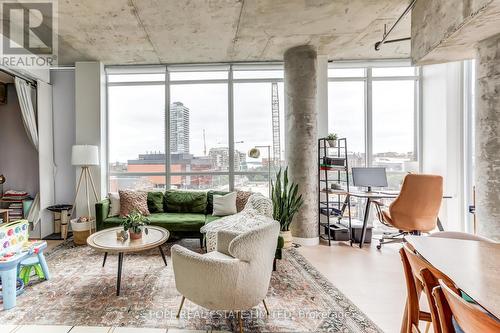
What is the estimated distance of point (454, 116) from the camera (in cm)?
373

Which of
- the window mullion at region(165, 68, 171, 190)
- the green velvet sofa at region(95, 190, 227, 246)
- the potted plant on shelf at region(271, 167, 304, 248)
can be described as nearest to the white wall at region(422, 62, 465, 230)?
the potted plant on shelf at region(271, 167, 304, 248)

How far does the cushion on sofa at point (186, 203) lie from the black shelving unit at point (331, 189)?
2026 mm

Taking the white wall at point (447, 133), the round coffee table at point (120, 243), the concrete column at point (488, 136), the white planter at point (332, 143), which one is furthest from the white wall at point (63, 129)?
the white wall at point (447, 133)

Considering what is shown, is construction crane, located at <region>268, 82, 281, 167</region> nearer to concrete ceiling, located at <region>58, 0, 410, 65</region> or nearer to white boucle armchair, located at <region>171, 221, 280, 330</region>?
concrete ceiling, located at <region>58, 0, 410, 65</region>

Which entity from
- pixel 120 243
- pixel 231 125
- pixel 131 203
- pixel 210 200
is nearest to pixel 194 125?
pixel 231 125

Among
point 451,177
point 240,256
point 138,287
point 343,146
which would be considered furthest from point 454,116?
point 138,287

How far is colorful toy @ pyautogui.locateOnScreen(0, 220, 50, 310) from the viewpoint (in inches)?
81.0

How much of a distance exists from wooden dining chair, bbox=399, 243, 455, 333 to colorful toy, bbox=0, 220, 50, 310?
3155mm

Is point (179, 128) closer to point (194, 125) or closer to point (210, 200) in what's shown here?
point (194, 125)

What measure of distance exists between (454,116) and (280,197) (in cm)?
316

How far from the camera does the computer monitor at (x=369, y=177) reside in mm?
3869

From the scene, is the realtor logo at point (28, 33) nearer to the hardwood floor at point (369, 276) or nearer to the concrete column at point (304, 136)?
the concrete column at point (304, 136)

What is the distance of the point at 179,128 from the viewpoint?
4.53 metres

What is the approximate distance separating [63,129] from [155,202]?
7.68 ft
